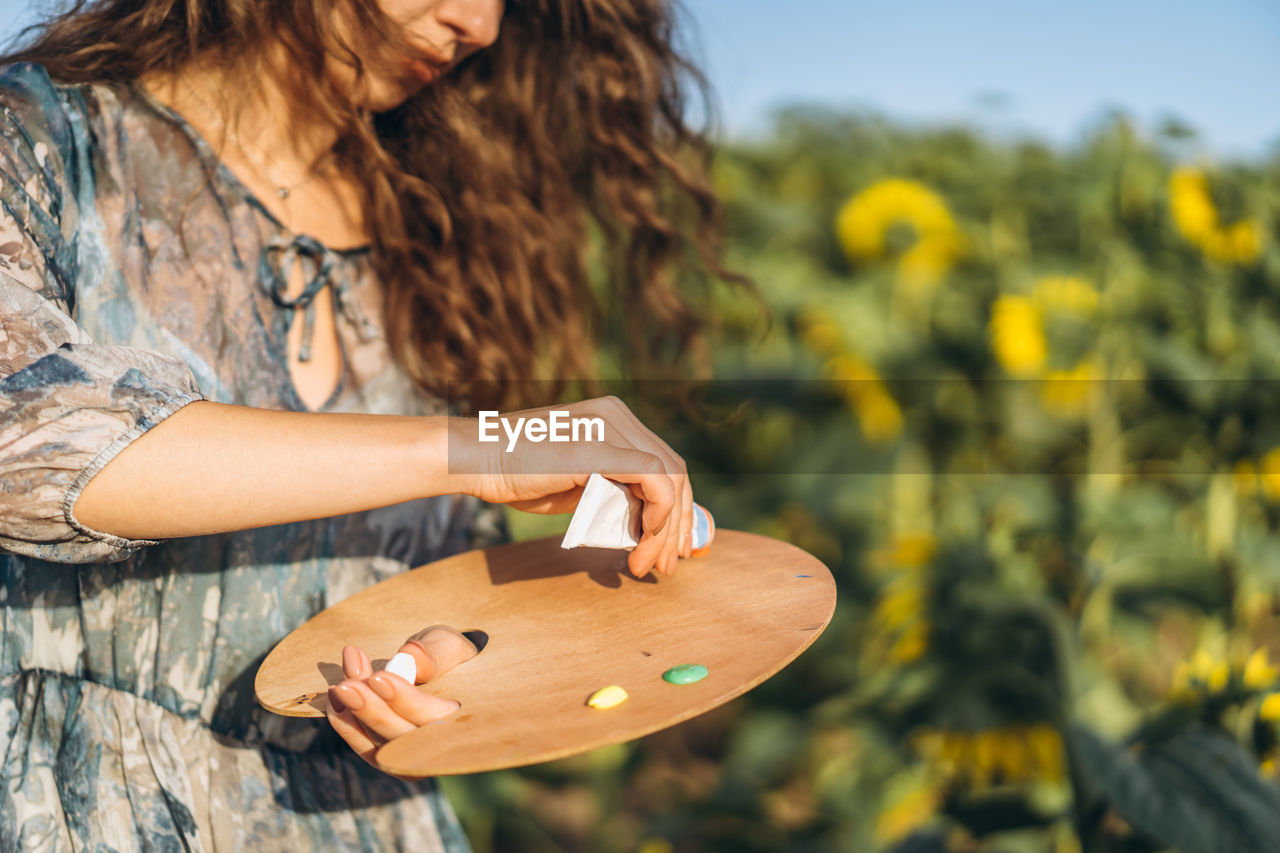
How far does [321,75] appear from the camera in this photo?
840 mm

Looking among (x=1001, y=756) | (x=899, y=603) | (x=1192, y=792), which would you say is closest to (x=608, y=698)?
(x=1192, y=792)

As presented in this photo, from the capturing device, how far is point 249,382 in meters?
0.78

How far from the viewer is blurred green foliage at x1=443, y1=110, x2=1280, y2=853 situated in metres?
1.65

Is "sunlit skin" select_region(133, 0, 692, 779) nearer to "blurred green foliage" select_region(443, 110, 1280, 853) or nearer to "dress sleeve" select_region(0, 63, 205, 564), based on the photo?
"dress sleeve" select_region(0, 63, 205, 564)

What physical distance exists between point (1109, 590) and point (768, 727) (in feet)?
2.38

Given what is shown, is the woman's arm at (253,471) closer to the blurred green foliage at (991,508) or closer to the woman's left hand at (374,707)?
the woman's left hand at (374,707)

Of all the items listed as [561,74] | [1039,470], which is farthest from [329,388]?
[1039,470]

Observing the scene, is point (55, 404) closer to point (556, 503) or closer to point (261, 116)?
point (556, 503)

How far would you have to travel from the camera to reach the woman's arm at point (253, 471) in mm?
505

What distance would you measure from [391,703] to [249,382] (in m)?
0.38

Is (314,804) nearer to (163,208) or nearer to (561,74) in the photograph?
(163,208)

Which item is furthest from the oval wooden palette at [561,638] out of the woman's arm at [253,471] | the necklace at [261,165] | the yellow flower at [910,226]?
the yellow flower at [910,226]

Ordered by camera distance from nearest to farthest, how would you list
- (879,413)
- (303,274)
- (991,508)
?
1. (303,274)
2. (991,508)
3. (879,413)

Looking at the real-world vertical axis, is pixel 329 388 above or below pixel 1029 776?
above
